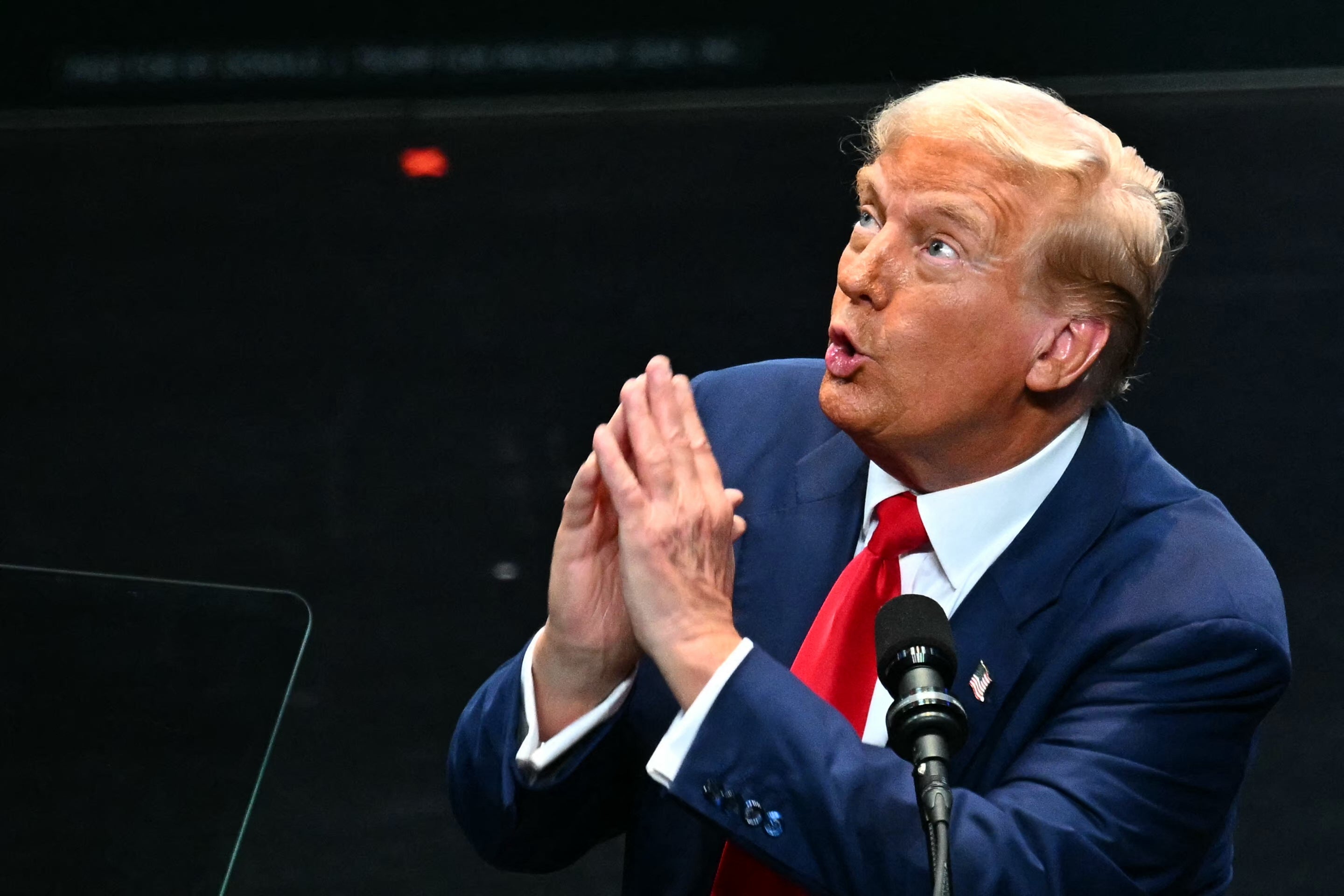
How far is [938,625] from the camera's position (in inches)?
54.7

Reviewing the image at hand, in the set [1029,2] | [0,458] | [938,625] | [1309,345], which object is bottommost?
[0,458]

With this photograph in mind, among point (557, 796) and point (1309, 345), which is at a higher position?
point (557, 796)

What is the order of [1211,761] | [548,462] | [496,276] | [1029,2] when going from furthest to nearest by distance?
1. [1029,2]
2. [496,276]
3. [548,462]
4. [1211,761]

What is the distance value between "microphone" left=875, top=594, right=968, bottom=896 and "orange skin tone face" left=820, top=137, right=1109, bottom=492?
0.30 m

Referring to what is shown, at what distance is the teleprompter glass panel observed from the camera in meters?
1.48

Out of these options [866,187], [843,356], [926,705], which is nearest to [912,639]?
[926,705]

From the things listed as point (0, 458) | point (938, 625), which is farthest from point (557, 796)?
point (0, 458)

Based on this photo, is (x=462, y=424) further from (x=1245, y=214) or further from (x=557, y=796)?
(x=557, y=796)

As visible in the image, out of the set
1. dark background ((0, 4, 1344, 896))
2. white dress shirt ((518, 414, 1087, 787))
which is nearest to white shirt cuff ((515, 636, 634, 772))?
white dress shirt ((518, 414, 1087, 787))

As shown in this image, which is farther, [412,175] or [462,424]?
[412,175]

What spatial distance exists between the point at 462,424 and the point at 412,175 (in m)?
1.04

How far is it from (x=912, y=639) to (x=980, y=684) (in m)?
0.30

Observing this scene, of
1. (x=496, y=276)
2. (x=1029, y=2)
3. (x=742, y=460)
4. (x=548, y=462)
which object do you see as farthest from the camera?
(x=1029, y=2)

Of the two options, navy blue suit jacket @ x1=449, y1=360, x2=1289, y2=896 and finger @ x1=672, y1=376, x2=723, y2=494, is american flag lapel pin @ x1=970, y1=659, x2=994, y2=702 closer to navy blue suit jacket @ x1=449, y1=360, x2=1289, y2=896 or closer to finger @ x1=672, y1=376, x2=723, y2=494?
navy blue suit jacket @ x1=449, y1=360, x2=1289, y2=896
